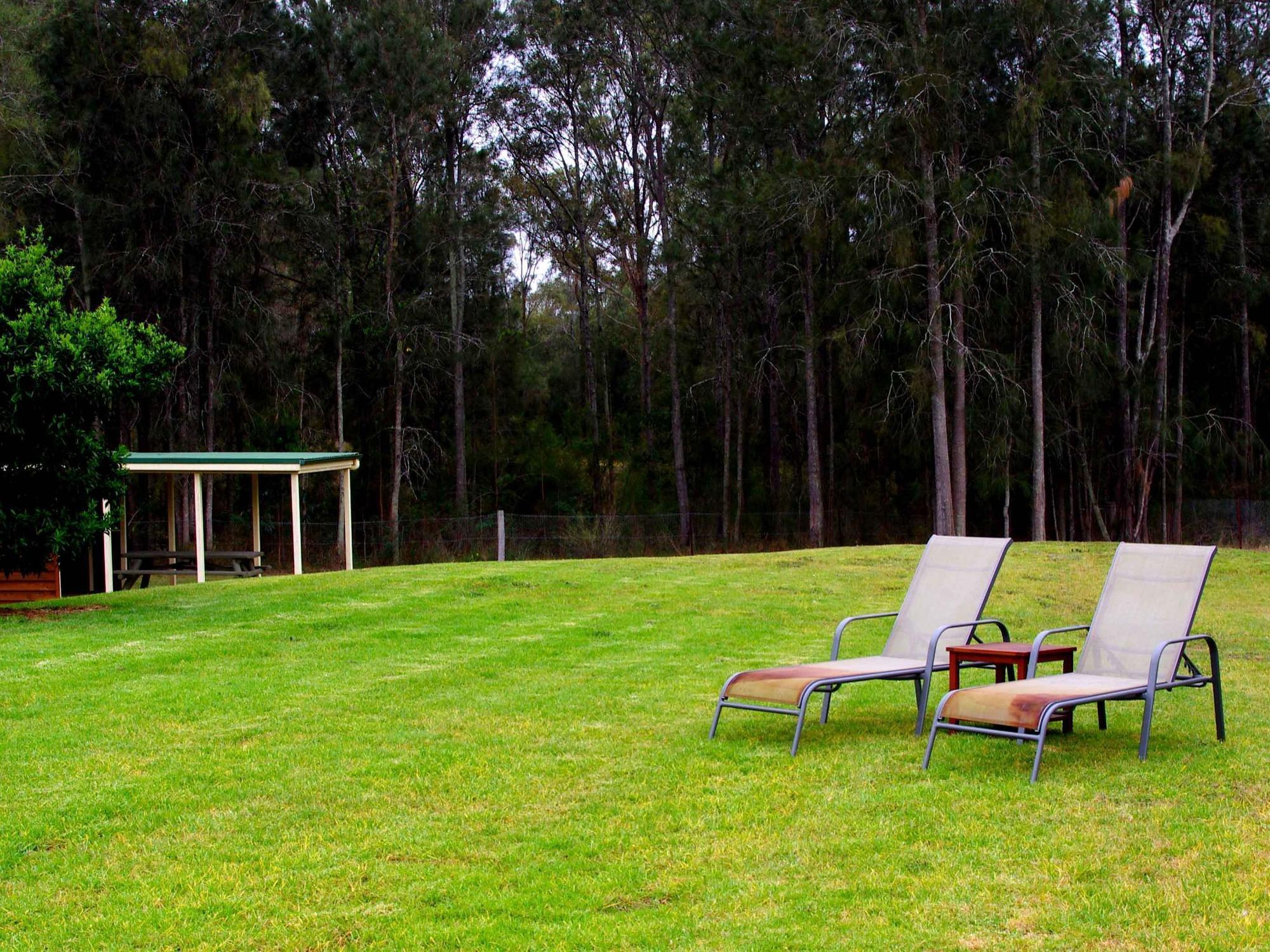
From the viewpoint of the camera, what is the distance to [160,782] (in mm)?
6289

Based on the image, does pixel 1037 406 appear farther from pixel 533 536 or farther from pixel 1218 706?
pixel 1218 706

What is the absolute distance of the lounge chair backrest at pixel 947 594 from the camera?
7879mm

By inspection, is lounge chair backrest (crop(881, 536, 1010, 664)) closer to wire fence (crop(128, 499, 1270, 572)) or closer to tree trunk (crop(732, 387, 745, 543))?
wire fence (crop(128, 499, 1270, 572))

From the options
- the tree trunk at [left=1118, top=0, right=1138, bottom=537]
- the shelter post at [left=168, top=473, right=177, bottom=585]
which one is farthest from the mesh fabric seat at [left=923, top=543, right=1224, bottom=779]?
the tree trunk at [left=1118, top=0, right=1138, bottom=537]

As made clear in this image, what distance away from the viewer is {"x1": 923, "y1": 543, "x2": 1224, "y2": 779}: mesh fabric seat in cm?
610

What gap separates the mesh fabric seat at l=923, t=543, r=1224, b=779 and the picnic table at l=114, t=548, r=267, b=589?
625 inches

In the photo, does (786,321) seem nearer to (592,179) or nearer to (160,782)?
(592,179)

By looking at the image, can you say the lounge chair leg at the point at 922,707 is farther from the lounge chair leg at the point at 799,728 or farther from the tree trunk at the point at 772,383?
the tree trunk at the point at 772,383

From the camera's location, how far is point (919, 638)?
7887 mm

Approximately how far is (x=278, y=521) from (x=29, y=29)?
12061mm

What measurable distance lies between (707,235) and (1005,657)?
1168 inches

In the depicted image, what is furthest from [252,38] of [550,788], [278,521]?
[550,788]

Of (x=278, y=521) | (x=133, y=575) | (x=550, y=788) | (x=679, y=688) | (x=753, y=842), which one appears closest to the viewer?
(x=753, y=842)

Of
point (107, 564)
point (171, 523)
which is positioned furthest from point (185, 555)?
point (171, 523)
